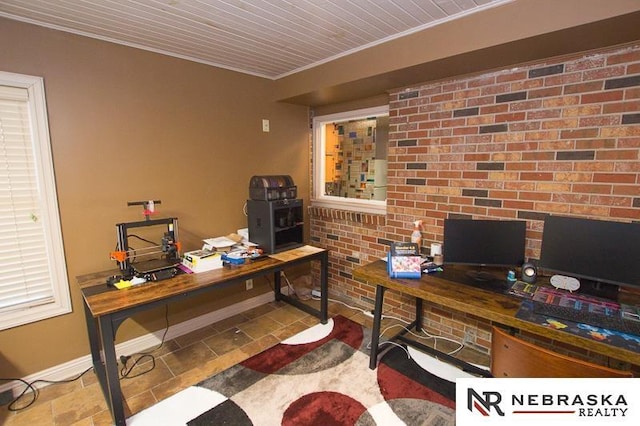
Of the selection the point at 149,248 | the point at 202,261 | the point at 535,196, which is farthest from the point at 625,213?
the point at 149,248

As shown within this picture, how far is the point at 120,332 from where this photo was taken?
2.45m

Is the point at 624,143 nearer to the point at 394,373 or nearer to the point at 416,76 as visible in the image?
the point at 416,76

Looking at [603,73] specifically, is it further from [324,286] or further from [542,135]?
[324,286]

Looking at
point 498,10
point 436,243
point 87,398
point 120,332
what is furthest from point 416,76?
A: point 87,398

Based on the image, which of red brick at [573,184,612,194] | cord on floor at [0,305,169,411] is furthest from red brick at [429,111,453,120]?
cord on floor at [0,305,169,411]

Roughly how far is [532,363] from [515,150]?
152 centimetres

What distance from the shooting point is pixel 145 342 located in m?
2.55

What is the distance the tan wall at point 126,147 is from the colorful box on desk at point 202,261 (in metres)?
0.46

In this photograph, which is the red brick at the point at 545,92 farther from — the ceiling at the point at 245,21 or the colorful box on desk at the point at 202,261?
the colorful box on desk at the point at 202,261

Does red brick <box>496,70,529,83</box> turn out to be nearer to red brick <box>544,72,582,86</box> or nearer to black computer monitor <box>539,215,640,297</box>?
red brick <box>544,72,582,86</box>

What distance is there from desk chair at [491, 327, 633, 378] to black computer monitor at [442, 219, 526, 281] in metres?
0.79

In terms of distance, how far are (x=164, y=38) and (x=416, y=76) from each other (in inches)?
73.0

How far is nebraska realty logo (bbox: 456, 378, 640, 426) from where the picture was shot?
1.14 metres

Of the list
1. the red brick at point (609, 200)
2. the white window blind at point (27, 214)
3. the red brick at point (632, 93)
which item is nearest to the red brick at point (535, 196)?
the red brick at point (609, 200)
